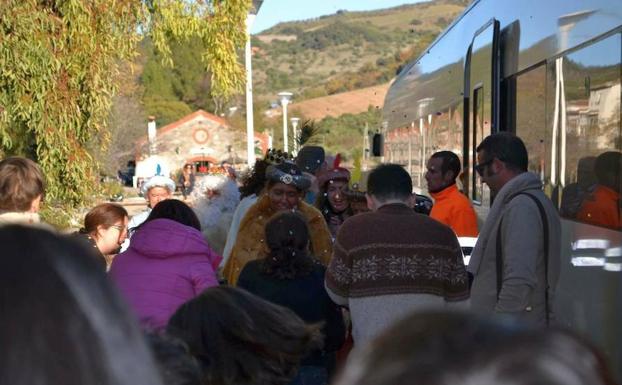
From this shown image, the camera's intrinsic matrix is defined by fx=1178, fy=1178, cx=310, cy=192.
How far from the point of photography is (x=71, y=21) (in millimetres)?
10227

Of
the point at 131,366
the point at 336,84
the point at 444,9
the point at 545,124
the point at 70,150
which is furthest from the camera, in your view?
the point at 444,9

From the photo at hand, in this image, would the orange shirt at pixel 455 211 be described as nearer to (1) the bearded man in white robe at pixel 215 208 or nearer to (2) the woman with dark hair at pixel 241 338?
(1) the bearded man in white robe at pixel 215 208

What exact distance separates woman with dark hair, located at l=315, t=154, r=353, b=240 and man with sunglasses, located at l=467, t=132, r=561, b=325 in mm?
3219

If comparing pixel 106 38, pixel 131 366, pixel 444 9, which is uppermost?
pixel 444 9

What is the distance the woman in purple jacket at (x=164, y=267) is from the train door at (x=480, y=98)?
4.77m

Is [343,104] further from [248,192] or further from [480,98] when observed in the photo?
[248,192]

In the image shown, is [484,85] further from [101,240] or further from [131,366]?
[131,366]

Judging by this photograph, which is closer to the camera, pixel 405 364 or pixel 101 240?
pixel 405 364

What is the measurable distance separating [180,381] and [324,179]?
24.8 feet

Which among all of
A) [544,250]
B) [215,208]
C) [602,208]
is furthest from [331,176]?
[544,250]

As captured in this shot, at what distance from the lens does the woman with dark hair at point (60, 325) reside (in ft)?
4.81

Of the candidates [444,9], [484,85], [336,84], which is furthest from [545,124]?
[444,9]

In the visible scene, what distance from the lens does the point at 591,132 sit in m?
6.93

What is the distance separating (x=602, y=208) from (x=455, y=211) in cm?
152
